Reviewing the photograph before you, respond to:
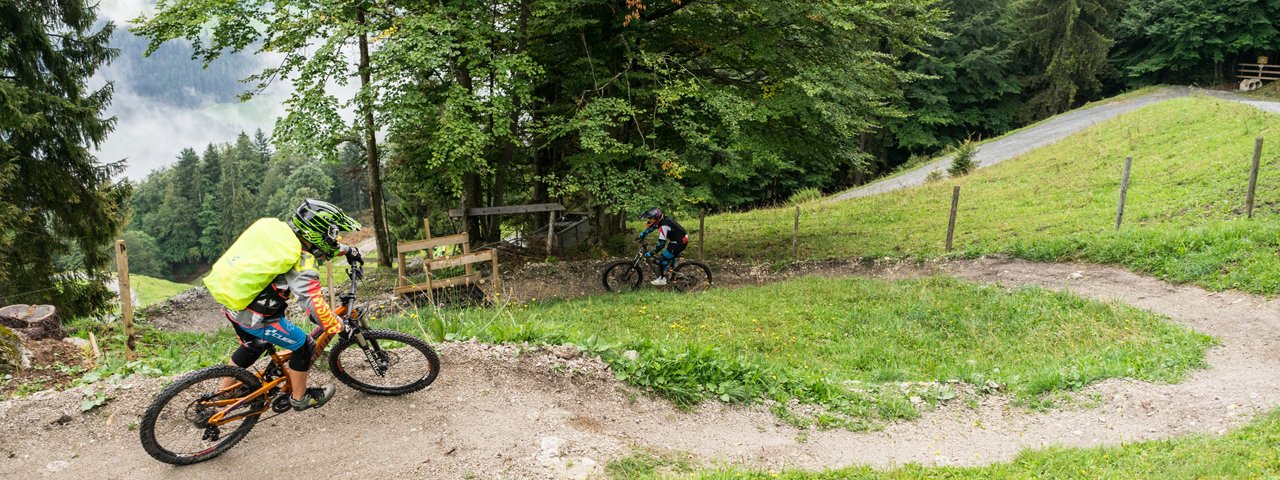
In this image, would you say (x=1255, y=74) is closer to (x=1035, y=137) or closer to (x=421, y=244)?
(x=1035, y=137)

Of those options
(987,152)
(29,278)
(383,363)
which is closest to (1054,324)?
(383,363)

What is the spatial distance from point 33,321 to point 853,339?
460 inches

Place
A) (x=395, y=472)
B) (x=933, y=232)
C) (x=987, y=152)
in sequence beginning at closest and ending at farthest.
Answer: (x=395, y=472) < (x=933, y=232) < (x=987, y=152)

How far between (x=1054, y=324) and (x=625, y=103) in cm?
934

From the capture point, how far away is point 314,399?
5.89m

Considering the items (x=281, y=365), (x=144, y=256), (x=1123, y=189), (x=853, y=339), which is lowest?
(x=144, y=256)

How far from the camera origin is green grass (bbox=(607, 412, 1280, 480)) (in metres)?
5.32

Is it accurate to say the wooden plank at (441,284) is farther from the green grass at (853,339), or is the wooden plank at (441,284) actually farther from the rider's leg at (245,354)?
the rider's leg at (245,354)

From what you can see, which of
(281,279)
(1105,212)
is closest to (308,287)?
(281,279)

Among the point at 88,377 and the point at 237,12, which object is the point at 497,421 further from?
the point at 237,12

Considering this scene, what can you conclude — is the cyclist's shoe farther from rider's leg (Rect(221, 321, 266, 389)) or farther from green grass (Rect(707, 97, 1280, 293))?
green grass (Rect(707, 97, 1280, 293))

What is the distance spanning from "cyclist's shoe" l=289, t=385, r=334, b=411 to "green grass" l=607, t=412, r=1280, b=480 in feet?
8.42

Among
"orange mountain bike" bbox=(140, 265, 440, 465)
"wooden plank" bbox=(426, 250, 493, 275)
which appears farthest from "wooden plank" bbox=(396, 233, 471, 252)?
"orange mountain bike" bbox=(140, 265, 440, 465)

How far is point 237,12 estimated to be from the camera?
14102mm
